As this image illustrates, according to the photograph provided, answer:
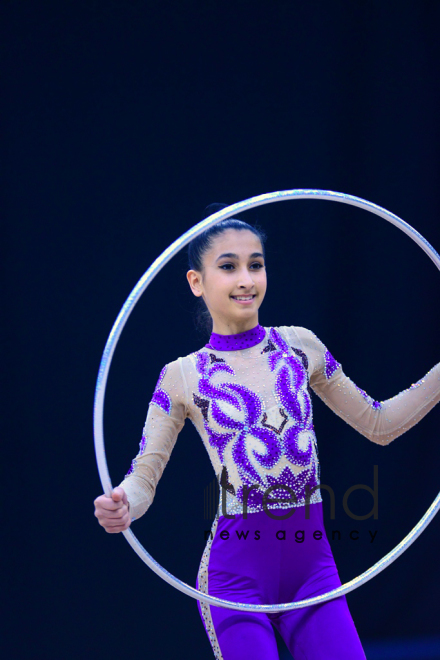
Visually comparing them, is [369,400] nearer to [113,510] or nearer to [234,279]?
[234,279]

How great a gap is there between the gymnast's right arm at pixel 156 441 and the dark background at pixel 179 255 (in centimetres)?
97

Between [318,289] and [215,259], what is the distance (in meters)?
1.18

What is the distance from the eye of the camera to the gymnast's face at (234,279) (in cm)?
183

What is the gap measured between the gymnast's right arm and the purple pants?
0.21 m

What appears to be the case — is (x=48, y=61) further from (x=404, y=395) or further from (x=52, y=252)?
(x=404, y=395)

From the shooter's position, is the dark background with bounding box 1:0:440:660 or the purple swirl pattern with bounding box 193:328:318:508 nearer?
the purple swirl pattern with bounding box 193:328:318:508

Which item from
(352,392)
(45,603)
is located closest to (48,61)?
(352,392)

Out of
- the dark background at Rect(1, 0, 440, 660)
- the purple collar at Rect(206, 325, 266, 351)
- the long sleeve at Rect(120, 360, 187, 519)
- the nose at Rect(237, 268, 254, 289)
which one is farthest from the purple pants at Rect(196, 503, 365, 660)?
the dark background at Rect(1, 0, 440, 660)

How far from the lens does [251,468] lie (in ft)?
5.66

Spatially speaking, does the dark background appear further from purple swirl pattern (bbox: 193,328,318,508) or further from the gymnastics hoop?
the gymnastics hoop

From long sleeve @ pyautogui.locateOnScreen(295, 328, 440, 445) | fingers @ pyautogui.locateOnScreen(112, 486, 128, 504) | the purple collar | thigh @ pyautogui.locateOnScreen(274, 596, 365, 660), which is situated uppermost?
the purple collar

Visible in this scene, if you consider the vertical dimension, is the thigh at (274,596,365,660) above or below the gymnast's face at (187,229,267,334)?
below

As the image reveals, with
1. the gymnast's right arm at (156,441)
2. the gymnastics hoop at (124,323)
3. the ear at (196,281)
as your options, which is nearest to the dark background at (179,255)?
the ear at (196,281)

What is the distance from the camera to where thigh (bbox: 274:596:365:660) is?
5.17 feet
